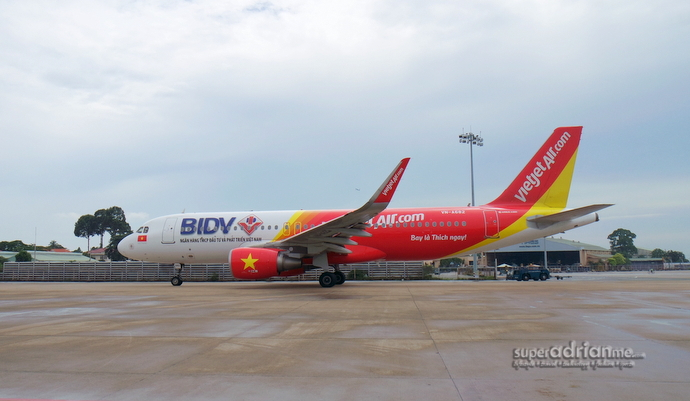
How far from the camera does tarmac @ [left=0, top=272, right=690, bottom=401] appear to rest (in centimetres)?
391

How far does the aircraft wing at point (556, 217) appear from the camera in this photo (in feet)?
56.0

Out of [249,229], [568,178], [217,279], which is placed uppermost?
[568,178]

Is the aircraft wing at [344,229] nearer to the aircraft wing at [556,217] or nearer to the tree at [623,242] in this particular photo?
the aircraft wing at [556,217]

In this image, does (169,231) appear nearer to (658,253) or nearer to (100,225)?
(100,225)

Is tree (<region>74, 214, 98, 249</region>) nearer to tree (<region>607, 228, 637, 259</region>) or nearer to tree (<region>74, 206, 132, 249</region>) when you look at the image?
tree (<region>74, 206, 132, 249</region>)

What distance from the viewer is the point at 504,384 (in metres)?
4.01

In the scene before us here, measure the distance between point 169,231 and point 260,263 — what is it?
6498mm

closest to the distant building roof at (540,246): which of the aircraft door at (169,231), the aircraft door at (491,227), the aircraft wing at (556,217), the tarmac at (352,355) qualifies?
the aircraft wing at (556,217)

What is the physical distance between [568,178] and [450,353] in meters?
15.8

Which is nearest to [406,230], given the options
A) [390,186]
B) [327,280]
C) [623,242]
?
[327,280]

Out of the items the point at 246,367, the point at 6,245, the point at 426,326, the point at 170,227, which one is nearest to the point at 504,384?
the point at 246,367

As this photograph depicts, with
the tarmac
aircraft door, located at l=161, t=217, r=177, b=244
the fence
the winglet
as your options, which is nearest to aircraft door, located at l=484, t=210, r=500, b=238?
the winglet

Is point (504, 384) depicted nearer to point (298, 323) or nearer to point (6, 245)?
point (298, 323)

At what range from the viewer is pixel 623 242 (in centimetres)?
10919
